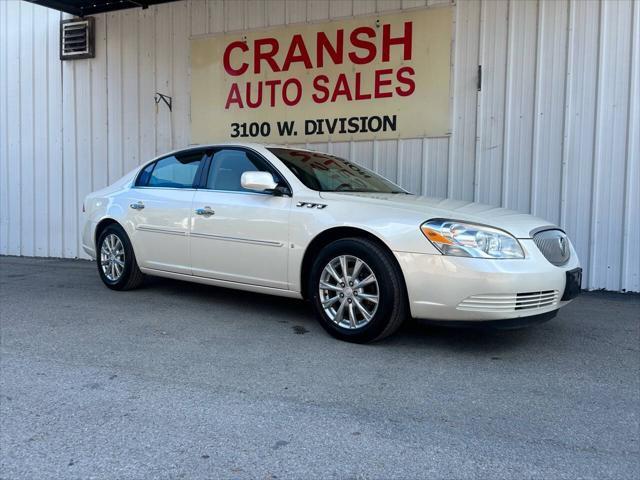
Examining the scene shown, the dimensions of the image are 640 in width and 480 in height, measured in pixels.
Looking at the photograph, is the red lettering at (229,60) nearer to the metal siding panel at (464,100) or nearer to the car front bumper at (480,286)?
the metal siding panel at (464,100)

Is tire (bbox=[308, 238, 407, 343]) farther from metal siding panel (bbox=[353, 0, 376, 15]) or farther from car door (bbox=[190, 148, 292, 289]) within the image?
metal siding panel (bbox=[353, 0, 376, 15])

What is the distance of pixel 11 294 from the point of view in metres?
6.14

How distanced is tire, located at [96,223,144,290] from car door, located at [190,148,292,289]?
110 centimetres

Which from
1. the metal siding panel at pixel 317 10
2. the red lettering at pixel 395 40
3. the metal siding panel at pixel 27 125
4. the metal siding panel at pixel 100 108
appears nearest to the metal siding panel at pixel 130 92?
the metal siding panel at pixel 100 108

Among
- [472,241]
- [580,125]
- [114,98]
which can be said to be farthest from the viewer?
[114,98]

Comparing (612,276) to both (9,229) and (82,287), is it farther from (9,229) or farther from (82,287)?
(9,229)

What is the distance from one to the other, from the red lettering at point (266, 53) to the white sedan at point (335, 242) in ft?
9.87

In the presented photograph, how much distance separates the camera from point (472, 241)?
371cm

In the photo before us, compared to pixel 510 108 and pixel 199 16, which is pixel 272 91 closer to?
pixel 199 16

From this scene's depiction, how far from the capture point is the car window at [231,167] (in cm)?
493

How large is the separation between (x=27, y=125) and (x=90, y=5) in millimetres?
2458

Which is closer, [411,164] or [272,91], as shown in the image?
[411,164]

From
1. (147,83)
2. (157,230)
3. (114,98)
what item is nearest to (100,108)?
(114,98)

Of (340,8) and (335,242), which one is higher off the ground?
(340,8)
